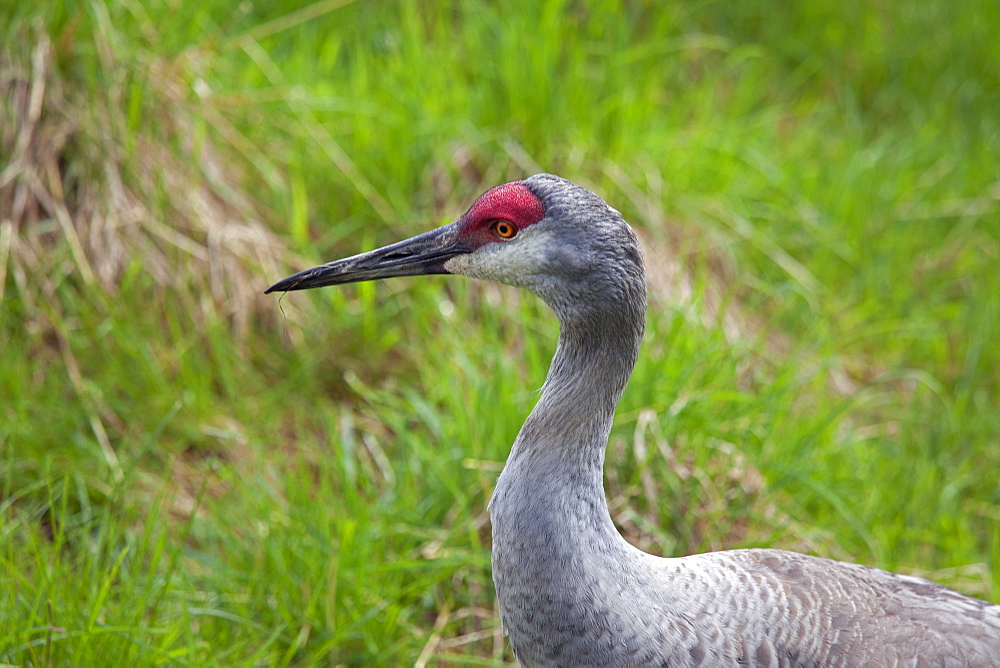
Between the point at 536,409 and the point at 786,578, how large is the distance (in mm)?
822

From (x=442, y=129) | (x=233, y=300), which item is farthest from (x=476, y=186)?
(x=233, y=300)

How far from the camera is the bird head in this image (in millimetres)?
2402

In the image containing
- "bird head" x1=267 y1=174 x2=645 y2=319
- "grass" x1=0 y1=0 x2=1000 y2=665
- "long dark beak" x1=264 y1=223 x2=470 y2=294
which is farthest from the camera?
"grass" x1=0 y1=0 x2=1000 y2=665

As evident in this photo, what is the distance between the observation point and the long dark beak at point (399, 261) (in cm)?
254

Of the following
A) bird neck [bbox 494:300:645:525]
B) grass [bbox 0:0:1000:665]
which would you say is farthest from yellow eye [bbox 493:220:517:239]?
grass [bbox 0:0:1000:665]

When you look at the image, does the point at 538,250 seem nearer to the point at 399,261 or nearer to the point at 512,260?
the point at 512,260

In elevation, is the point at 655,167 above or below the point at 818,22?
below

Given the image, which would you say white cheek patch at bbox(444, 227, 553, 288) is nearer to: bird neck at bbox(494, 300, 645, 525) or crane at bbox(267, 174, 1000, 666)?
crane at bbox(267, 174, 1000, 666)

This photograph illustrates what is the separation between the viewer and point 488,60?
5023mm

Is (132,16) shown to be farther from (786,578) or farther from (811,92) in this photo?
(811,92)

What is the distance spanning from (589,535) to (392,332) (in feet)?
6.85

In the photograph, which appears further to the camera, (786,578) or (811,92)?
(811,92)

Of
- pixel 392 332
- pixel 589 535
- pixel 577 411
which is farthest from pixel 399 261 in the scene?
pixel 392 332

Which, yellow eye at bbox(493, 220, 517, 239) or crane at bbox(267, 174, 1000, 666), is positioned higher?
yellow eye at bbox(493, 220, 517, 239)
